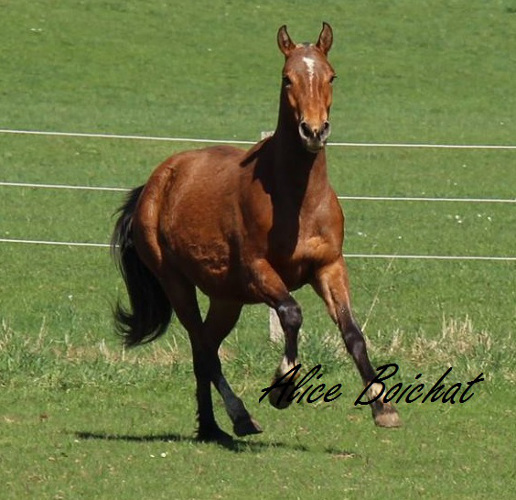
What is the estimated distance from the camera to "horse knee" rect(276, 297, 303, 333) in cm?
745

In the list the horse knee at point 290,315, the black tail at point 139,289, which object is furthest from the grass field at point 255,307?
the horse knee at point 290,315

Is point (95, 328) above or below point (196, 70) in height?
above

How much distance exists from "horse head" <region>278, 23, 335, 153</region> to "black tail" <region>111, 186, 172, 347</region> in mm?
1882

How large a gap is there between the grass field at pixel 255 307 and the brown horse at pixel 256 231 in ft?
1.81

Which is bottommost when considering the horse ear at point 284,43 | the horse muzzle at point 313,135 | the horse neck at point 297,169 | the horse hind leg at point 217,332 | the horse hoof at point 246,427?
the horse hoof at point 246,427

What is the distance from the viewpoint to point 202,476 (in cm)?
726

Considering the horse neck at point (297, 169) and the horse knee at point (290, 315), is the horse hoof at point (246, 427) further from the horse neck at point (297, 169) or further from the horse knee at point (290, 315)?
the horse neck at point (297, 169)

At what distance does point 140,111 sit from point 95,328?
17.1 metres

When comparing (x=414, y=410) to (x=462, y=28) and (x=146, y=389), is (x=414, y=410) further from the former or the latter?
(x=462, y=28)

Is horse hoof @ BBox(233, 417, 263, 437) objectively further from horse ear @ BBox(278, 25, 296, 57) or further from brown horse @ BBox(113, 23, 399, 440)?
horse ear @ BBox(278, 25, 296, 57)

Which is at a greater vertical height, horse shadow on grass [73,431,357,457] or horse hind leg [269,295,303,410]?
horse hind leg [269,295,303,410]

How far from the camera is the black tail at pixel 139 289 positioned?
9.14m

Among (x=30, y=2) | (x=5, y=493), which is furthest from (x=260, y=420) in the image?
(x=30, y=2)

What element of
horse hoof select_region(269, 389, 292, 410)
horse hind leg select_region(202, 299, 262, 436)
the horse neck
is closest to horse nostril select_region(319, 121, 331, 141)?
the horse neck
